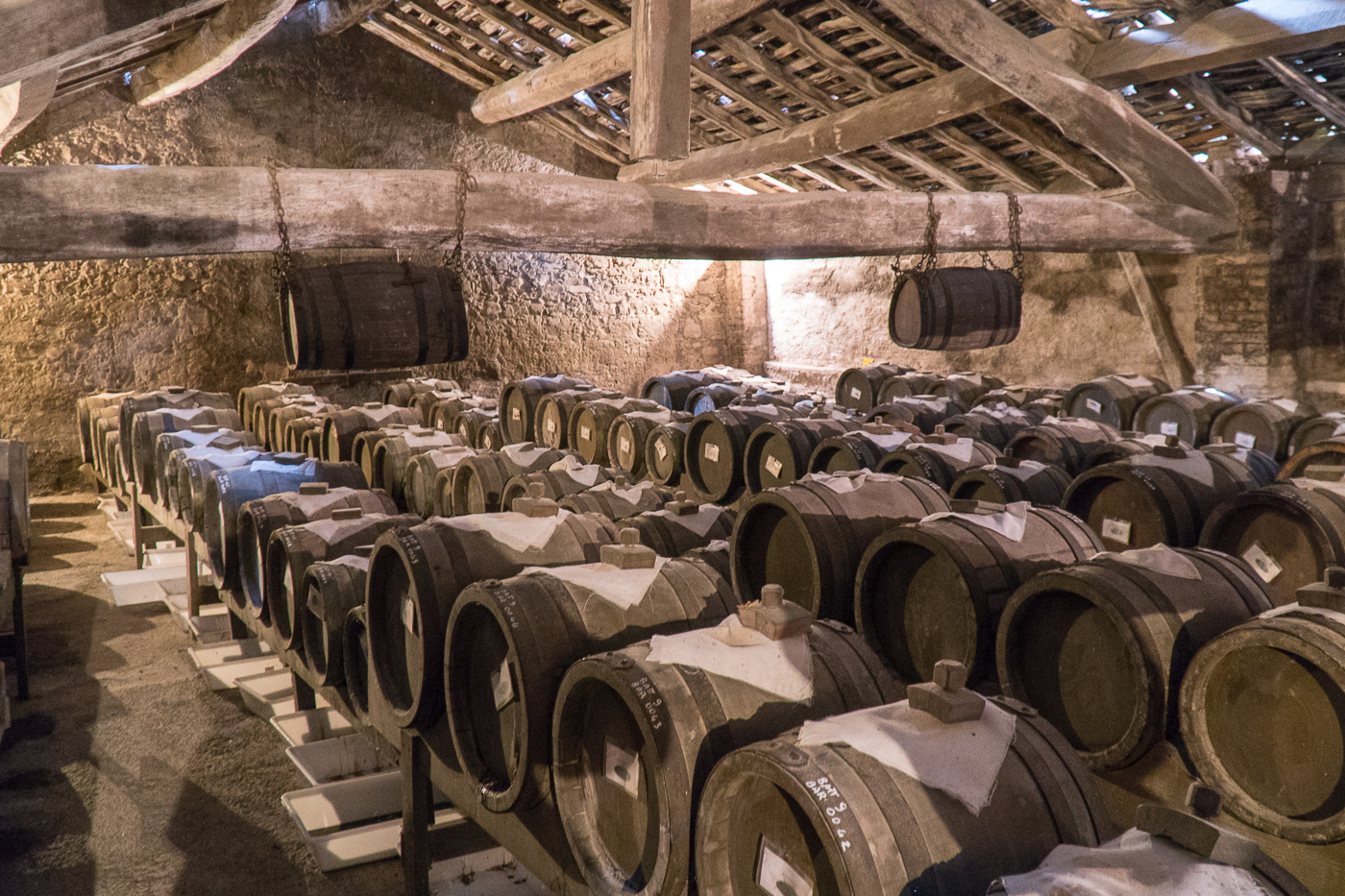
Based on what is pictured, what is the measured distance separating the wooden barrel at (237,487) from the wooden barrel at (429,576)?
1.59 meters

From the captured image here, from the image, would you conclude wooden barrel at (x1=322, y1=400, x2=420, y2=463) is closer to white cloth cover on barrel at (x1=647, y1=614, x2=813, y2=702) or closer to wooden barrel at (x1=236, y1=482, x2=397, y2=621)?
wooden barrel at (x1=236, y1=482, x2=397, y2=621)

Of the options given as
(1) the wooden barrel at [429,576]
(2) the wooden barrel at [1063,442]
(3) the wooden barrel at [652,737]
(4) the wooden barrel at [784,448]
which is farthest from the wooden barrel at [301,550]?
(2) the wooden barrel at [1063,442]

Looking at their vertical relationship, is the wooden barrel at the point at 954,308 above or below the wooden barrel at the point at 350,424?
above

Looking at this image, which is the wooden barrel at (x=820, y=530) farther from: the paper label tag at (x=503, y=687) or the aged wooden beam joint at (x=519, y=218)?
the aged wooden beam joint at (x=519, y=218)

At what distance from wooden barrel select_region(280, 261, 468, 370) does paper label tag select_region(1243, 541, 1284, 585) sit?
333 cm

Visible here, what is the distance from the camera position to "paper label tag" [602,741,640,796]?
1.89 meters

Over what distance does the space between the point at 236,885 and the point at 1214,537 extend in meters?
3.55

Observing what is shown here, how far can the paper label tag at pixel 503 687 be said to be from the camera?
226cm

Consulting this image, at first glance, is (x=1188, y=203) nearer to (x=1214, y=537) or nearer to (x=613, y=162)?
(x=1214, y=537)

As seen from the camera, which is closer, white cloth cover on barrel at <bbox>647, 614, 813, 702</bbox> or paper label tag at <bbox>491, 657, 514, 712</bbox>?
white cloth cover on barrel at <bbox>647, 614, 813, 702</bbox>

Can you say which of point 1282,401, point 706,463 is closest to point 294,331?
point 706,463

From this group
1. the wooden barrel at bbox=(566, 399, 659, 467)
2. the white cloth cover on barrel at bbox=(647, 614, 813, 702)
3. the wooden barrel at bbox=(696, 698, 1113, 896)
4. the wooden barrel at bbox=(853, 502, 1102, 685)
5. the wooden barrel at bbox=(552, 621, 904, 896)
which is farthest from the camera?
the wooden barrel at bbox=(566, 399, 659, 467)

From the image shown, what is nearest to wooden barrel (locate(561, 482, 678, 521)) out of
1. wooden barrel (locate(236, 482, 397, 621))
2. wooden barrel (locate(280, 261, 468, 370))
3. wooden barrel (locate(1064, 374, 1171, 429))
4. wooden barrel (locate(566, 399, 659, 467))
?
wooden barrel (locate(236, 482, 397, 621))

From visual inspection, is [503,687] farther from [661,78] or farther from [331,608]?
[661,78]
